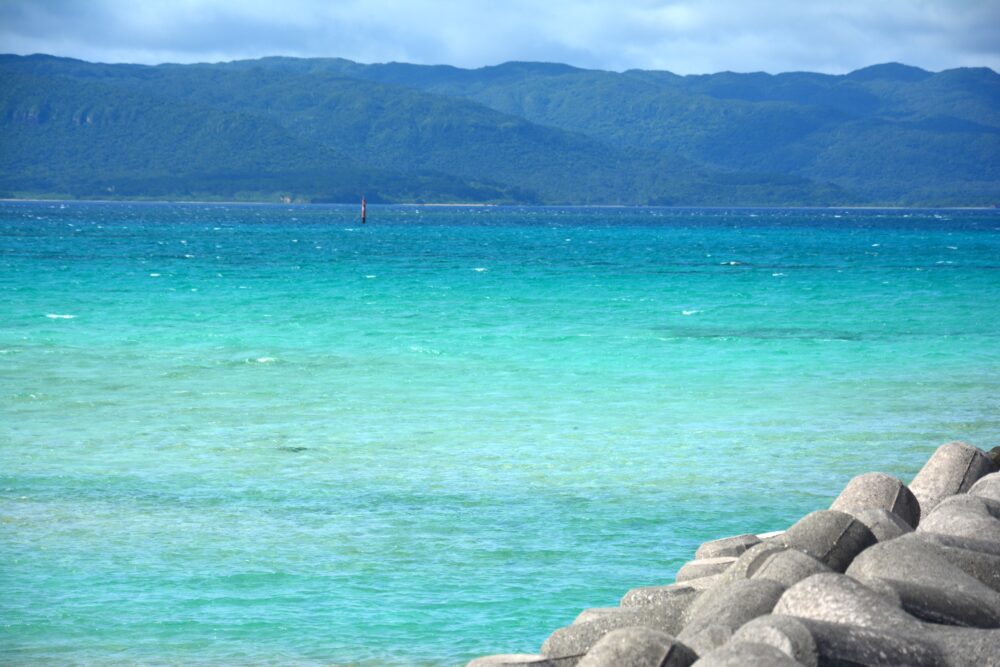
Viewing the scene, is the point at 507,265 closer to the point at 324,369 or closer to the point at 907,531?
the point at 324,369

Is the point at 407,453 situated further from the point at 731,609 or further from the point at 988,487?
the point at 731,609

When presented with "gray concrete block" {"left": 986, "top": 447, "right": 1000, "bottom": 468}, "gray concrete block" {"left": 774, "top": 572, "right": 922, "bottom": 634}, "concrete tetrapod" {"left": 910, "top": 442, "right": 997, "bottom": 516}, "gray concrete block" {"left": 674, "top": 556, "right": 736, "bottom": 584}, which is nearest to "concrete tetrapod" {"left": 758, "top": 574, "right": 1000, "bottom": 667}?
"gray concrete block" {"left": 774, "top": 572, "right": 922, "bottom": 634}

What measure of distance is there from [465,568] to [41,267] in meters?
51.0

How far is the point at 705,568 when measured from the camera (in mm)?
8414

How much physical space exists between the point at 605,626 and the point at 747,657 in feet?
6.13

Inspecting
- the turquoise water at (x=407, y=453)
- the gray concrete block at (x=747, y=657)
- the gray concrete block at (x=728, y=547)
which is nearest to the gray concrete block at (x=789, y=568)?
the gray concrete block at (x=747, y=657)

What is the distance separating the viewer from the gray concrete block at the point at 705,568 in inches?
328

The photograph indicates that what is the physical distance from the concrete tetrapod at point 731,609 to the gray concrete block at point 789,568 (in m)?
0.16

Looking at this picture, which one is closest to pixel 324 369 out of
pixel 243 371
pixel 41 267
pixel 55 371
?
pixel 243 371

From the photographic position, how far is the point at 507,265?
207ft

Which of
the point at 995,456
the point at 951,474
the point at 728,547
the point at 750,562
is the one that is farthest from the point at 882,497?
the point at 995,456

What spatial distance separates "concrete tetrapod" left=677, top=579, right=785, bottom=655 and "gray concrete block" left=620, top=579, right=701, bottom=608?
2.65 feet

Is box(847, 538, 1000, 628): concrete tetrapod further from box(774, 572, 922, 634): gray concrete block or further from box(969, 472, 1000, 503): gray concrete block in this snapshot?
box(969, 472, 1000, 503): gray concrete block

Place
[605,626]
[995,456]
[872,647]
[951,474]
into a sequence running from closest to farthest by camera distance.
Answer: [872,647], [605,626], [951,474], [995,456]
